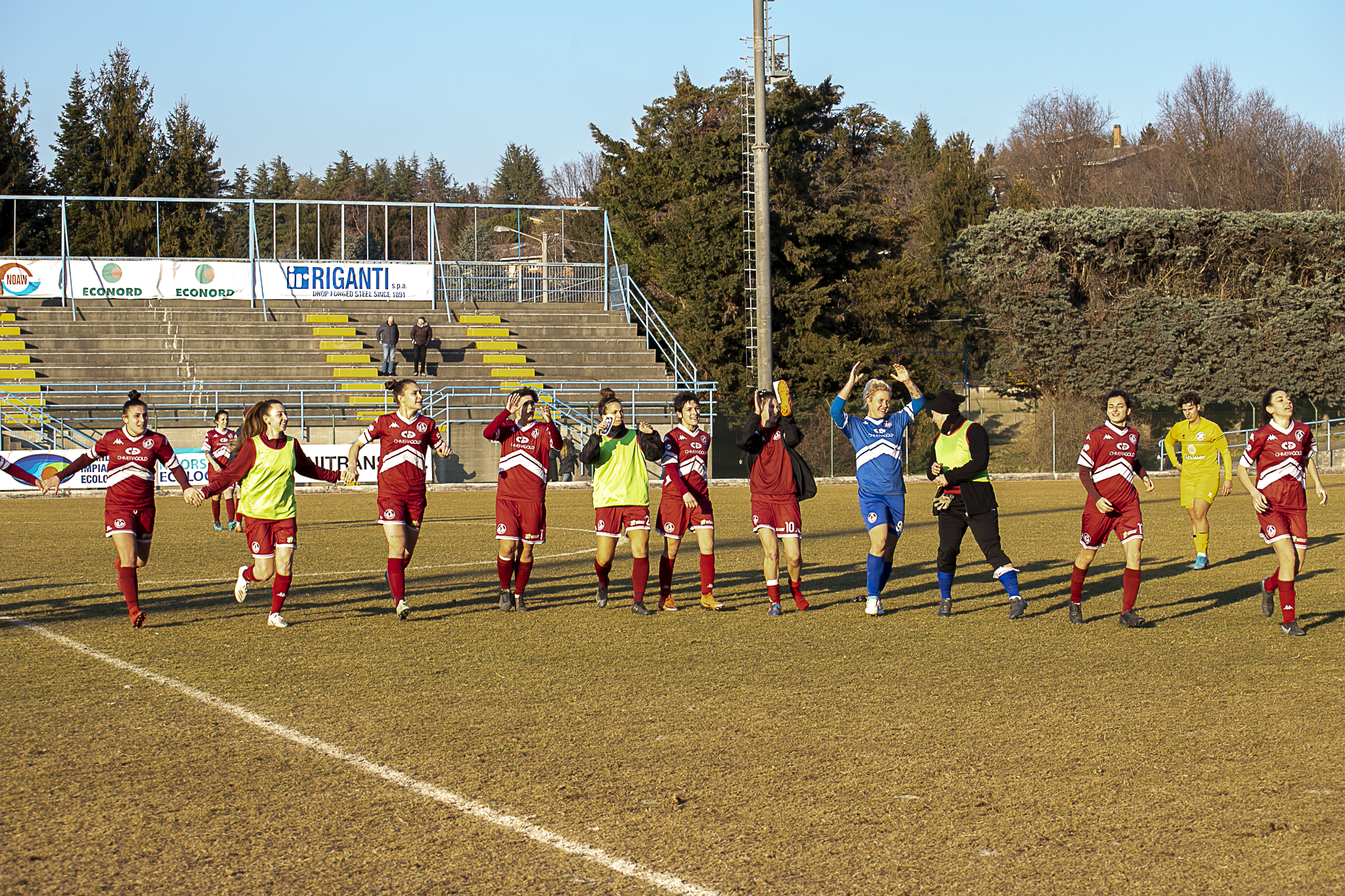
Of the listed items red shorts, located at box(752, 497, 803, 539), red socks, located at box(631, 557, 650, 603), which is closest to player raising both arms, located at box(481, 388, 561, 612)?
red socks, located at box(631, 557, 650, 603)

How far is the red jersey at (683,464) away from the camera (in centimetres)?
1066

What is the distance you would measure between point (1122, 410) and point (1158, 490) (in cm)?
1979

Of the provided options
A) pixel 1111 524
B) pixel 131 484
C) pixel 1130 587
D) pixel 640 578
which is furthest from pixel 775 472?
pixel 131 484

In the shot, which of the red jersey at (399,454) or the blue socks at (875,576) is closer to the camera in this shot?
the red jersey at (399,454)

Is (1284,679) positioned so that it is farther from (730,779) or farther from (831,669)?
(730,779)

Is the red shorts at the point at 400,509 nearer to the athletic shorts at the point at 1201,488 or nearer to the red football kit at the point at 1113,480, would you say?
the red football kit at the point at 1113,480

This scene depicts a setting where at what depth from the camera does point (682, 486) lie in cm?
1070

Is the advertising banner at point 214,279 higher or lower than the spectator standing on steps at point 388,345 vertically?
higher

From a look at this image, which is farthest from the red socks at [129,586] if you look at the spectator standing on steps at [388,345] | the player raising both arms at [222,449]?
the spectator standing on steps at [388,345]

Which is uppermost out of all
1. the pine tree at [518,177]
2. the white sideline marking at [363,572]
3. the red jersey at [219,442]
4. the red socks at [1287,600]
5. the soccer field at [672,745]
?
the pine tree at [518,177]

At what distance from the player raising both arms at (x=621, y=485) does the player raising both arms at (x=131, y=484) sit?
3378mm

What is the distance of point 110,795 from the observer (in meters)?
5.29

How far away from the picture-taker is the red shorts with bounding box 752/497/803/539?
34.5 feet

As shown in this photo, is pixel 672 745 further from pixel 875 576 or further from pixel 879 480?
pixel 879 480
